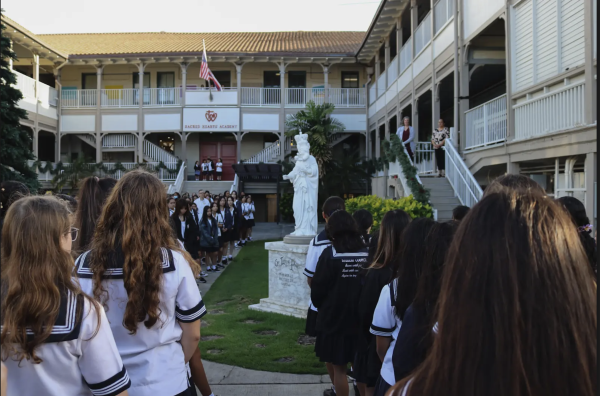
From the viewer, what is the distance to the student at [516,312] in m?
1.21

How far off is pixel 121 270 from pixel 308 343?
492cm

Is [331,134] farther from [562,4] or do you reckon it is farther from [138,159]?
[562,4]

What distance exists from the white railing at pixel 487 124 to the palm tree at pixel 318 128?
11790 millimetres

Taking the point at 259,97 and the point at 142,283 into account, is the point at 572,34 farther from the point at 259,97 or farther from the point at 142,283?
the point at 259,97

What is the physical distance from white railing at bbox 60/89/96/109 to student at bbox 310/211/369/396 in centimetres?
3041

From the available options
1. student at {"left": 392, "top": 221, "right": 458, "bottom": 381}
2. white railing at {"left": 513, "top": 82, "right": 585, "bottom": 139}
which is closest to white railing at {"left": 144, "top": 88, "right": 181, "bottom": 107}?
white railing at {"left": 513, "top": 82, "right": 585, "bottom": 139}

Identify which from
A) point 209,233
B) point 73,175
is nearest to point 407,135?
point 209,233

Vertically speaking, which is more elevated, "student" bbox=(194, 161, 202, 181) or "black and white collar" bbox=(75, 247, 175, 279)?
"student" bbox=(194, 161, 202, 181)

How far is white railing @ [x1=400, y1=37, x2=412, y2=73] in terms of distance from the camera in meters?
21.3

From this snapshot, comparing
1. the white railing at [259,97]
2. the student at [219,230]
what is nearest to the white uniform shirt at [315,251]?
the student at [219,230]

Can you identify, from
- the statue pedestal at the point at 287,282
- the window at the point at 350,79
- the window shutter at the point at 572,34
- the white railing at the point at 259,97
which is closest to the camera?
the statue pedestal at the point at 287,282

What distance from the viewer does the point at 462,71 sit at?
15.1 m

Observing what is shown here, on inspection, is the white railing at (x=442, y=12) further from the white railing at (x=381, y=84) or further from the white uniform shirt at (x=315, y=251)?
the white uniform shirt at (x=315, y=251)

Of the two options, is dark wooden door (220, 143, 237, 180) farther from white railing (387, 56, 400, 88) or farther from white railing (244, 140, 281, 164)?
white railing (387, 56, 400, 88)
